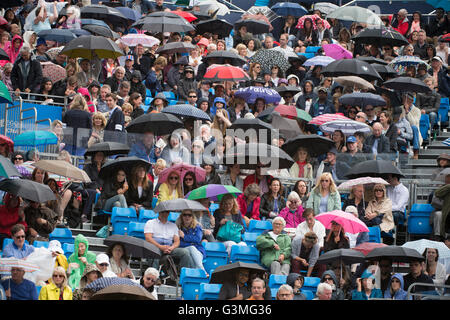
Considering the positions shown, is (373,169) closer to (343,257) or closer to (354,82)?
(343,257)

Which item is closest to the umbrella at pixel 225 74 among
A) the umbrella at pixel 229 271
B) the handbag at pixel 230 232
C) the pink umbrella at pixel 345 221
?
the handbag at pixel 230 232

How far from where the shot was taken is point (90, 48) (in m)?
24.0

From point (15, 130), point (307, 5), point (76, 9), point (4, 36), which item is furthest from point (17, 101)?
point (307, 5)

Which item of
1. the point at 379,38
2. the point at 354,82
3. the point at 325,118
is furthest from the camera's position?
the point at 379,38

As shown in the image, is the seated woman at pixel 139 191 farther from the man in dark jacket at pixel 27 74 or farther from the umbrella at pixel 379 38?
the umbrella at pixel 379 38

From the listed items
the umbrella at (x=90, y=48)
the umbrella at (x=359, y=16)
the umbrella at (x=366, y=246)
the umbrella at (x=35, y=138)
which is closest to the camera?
the umbrella at (x=366, y=246)

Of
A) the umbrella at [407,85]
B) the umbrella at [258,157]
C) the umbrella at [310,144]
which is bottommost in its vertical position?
the umbrella at [258,157]

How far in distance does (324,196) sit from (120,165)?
3197 mm

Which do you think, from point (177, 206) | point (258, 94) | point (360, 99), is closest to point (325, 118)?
point (360, 99)

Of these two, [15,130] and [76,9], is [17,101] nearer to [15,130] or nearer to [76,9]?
[15,130]

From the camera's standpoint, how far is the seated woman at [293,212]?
745 inches

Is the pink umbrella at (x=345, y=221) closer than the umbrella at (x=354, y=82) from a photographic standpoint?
Yes

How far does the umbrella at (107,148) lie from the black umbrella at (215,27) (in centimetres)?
945

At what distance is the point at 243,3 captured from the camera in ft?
115
